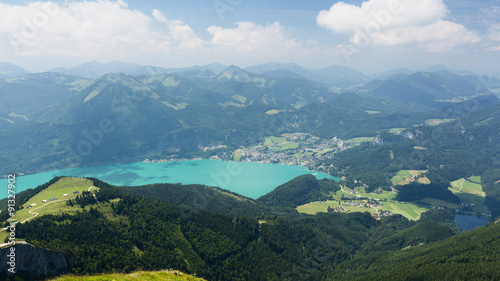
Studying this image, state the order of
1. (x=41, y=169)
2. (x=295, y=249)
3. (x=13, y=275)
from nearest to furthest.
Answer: (x=13, y=275)
(x=295, y=249)
(x=41, y=169)

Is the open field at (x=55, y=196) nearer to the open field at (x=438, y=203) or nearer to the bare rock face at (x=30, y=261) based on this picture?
the bare rock face at (x=30, y=261)

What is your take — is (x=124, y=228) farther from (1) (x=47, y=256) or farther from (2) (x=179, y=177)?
(2) (x=179, y=177)

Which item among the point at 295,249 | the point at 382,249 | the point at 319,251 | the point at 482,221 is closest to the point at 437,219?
the point at 482,221

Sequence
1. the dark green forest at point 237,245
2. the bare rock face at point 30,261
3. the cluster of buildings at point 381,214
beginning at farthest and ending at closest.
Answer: the cluster of buildings at point 381,214 → the dark green forest at point 237,245 → the bare rock face at point 30,261

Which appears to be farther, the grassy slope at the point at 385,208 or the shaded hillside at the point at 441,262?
the grassy slope at the point at 385,208

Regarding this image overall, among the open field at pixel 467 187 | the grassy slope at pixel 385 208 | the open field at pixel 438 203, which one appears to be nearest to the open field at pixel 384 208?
the grassy slope at pixel 385 208

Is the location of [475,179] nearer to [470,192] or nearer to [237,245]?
[470,192]
